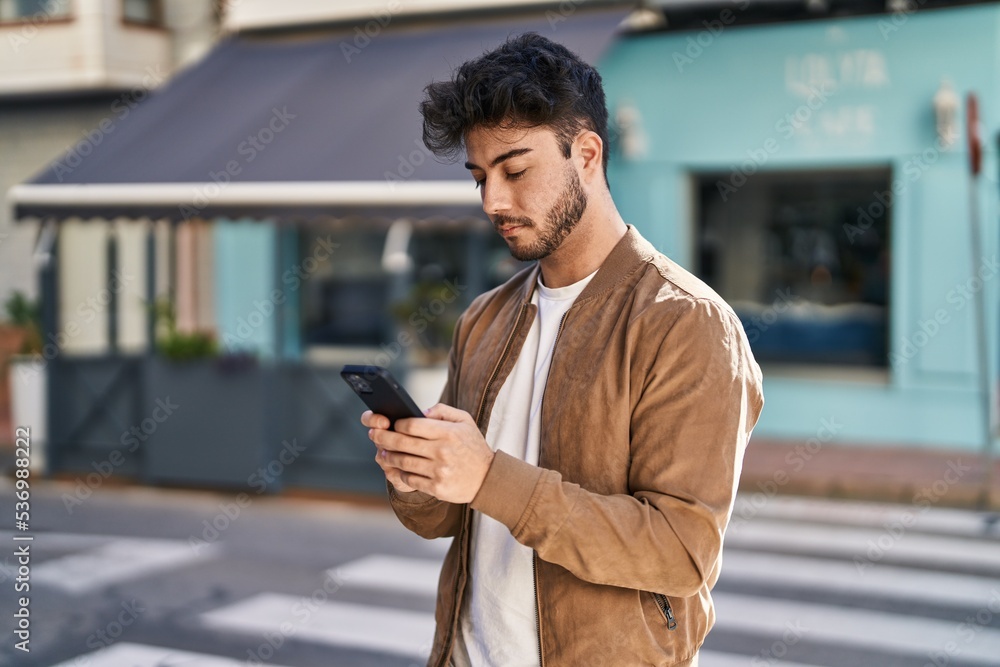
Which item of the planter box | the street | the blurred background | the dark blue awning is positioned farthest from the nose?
the planter box

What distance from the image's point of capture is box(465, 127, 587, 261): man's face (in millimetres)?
1981

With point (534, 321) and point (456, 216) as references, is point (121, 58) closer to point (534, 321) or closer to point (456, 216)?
point (456, 216)

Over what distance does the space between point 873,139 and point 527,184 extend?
933cm

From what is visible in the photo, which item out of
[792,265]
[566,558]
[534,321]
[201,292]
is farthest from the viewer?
[201,292]

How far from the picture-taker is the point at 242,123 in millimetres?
9852

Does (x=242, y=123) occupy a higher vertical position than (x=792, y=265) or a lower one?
higher

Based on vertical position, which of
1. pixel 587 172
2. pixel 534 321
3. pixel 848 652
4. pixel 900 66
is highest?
pixel 900 66

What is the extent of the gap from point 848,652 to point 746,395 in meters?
4.02

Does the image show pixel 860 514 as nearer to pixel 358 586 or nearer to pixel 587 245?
pixel 358 586

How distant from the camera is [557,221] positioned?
79.8 inches

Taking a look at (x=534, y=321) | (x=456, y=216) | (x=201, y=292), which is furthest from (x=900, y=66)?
(x=534, y=321)

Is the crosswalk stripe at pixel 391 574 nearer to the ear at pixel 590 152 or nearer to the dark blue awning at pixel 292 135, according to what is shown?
the dark blue awning at pixel 292 135

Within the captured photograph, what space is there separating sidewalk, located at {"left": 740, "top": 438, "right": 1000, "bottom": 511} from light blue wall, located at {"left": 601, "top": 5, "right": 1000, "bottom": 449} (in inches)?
18.3

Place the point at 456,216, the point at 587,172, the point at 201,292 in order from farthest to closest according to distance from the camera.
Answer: the point at 201,292, the point at 456,216, the point at 587,172
